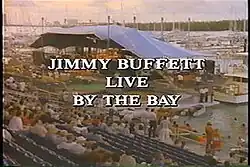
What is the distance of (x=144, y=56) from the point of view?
6367 millimetres

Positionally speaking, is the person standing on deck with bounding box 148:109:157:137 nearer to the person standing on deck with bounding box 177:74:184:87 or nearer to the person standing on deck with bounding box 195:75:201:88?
the person standing on deck with bounding box 177:74:184:87

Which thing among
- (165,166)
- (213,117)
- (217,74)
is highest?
(217,74)

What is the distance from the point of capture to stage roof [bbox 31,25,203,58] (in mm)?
6332

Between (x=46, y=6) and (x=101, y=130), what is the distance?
123 centimetres

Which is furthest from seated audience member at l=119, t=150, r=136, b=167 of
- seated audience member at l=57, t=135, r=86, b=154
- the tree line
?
the tree line

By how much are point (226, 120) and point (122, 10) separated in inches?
54.5

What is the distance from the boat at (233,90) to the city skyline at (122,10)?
553mm

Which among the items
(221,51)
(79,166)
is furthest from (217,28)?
(79,166)

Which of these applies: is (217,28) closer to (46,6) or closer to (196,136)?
(196,136)

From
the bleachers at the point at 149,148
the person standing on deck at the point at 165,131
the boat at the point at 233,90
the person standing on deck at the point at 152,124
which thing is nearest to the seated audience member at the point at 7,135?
the bleachers at the point at 149,148

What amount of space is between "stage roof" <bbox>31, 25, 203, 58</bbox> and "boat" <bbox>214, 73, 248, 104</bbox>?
38 centimetres

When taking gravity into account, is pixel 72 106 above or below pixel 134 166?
above

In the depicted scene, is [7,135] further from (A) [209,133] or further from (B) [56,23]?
(A) [209,133]

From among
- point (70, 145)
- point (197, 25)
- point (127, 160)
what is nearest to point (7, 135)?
point (70, 145)
